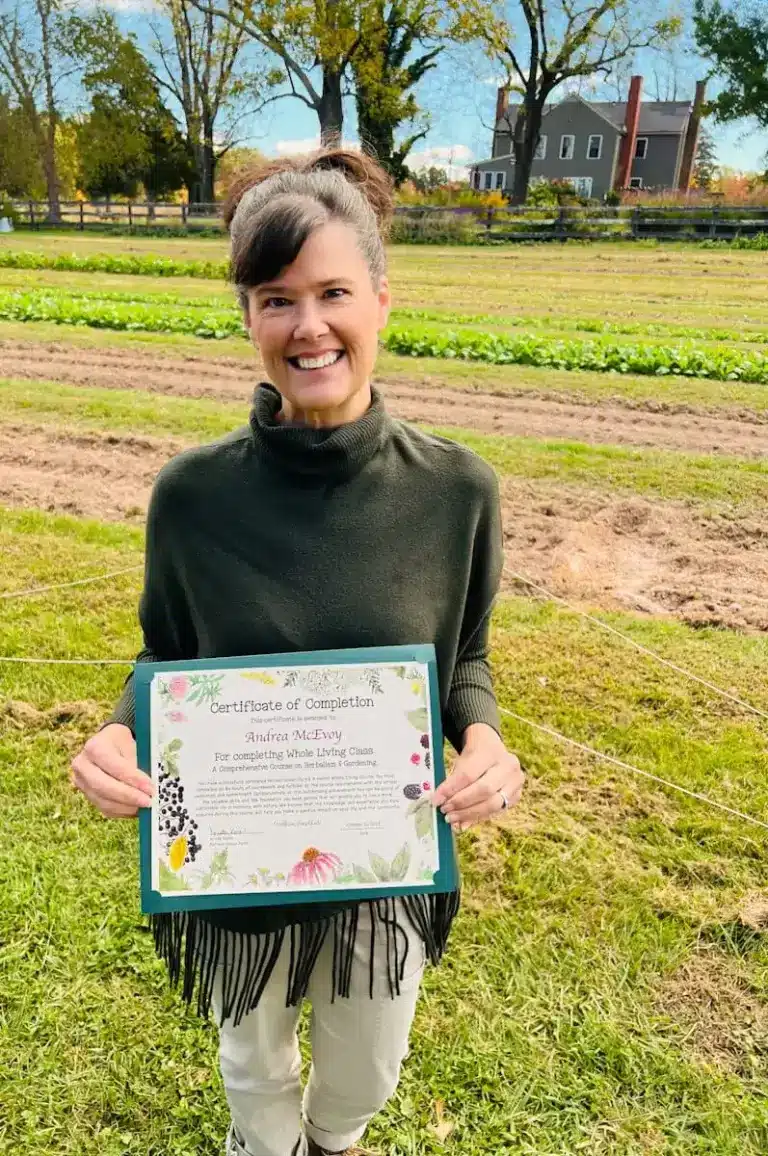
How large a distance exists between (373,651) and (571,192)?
3679cm

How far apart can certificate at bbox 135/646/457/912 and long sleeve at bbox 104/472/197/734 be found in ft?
0.64

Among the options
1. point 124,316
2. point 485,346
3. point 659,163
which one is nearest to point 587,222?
point 485,346

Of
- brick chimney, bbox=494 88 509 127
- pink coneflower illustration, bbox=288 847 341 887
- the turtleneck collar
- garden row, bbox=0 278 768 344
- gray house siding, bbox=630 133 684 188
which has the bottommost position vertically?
pink coneflower illustration, bbox=288 847 341 887

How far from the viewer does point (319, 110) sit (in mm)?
32812

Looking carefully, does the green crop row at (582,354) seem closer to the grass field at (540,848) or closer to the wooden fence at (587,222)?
the grass field at (540,848)

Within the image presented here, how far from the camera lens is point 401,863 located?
1292mm

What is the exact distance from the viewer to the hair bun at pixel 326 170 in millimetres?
1386

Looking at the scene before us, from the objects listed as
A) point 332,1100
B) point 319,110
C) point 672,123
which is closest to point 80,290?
point 332,1100

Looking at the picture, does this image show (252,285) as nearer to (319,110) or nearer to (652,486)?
(652,486)

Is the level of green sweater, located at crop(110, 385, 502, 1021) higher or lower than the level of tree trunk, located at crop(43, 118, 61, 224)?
lower

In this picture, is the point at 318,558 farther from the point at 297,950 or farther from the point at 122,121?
the point at 122,121

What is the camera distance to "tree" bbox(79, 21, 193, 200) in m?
40.7

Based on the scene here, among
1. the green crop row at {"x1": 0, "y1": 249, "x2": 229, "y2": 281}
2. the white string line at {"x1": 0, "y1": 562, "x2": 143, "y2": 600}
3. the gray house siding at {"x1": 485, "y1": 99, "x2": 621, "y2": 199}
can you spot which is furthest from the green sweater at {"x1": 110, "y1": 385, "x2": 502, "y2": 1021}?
the gray house siding at {"x1": 485, "y1": 99, "x2": 621, "y2": 199}

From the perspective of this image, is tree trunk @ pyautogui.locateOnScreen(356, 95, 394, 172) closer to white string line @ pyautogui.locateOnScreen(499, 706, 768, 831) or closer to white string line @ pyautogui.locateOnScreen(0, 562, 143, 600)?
white string line @ pyautogui.locateOnScreen(0, 562, 143, 600)
